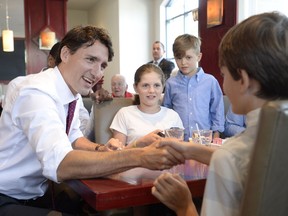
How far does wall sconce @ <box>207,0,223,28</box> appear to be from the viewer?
14.2 feet

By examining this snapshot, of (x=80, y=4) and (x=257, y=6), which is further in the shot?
(x=80, y=4)

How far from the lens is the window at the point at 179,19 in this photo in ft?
19.5

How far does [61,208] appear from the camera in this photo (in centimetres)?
157

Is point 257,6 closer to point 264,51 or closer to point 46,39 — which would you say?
point 264,51

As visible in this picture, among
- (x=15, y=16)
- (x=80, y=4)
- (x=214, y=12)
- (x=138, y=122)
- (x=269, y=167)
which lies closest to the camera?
(x=269, y=167)

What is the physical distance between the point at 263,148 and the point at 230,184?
0.16 meters

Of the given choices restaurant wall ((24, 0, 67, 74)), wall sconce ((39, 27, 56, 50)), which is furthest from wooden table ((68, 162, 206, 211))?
restaurant wall ((24, 0, 67, 74))

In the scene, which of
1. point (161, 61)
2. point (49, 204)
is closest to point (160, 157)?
point (49, 204)

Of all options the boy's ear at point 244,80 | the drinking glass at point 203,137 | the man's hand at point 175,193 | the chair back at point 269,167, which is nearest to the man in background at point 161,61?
the drinking glass at point 203,137

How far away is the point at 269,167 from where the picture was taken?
58 centimetres

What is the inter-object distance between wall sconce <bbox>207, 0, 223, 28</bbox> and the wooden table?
365 centimetres

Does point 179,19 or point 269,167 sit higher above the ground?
point 179,19

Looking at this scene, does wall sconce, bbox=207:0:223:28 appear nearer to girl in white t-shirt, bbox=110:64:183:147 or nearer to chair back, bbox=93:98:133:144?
girl in white t-shirt, bbox=110:64:183:147

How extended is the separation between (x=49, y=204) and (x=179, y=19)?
17.9 ft
